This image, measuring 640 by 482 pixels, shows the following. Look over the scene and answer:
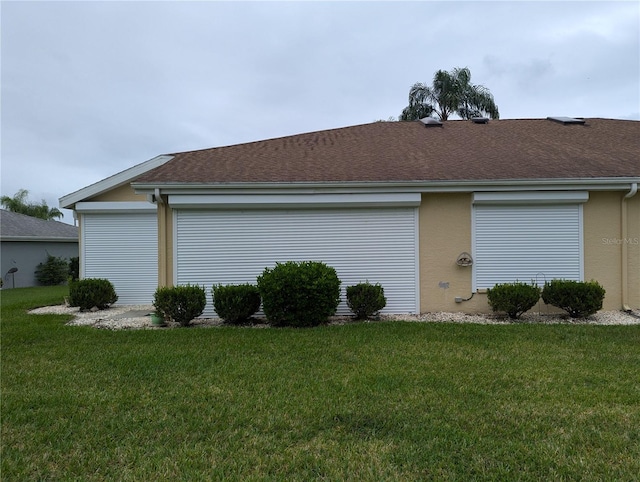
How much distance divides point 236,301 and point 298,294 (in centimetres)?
133

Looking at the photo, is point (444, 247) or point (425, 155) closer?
point (444, 247)

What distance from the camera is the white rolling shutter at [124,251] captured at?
35.4 ft

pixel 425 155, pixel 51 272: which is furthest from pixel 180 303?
pixel 51 272

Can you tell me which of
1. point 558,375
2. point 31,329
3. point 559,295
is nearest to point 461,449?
point 558,375

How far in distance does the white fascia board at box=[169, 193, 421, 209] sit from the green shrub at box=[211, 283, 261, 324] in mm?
1835

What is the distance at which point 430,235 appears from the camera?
8.12 m

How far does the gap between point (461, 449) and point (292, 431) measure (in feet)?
4.52

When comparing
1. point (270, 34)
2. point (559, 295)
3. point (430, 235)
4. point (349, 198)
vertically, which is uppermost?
point (270, 34)

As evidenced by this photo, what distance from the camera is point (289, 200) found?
7.94 m

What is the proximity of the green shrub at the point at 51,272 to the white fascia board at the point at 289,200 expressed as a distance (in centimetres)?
1776

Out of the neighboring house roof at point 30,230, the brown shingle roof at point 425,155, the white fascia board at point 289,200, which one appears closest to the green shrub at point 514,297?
the brown shingle roof at point 425,155

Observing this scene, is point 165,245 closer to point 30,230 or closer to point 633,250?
point 633,250

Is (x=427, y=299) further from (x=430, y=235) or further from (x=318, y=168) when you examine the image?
(x=318, y=168)

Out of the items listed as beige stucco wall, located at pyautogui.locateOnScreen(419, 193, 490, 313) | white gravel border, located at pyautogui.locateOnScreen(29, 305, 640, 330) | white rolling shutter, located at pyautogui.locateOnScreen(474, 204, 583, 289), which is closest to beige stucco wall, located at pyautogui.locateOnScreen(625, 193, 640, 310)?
white gravel border, located at pyautogui.locateOnScreen(29, 305, 640, 330)
